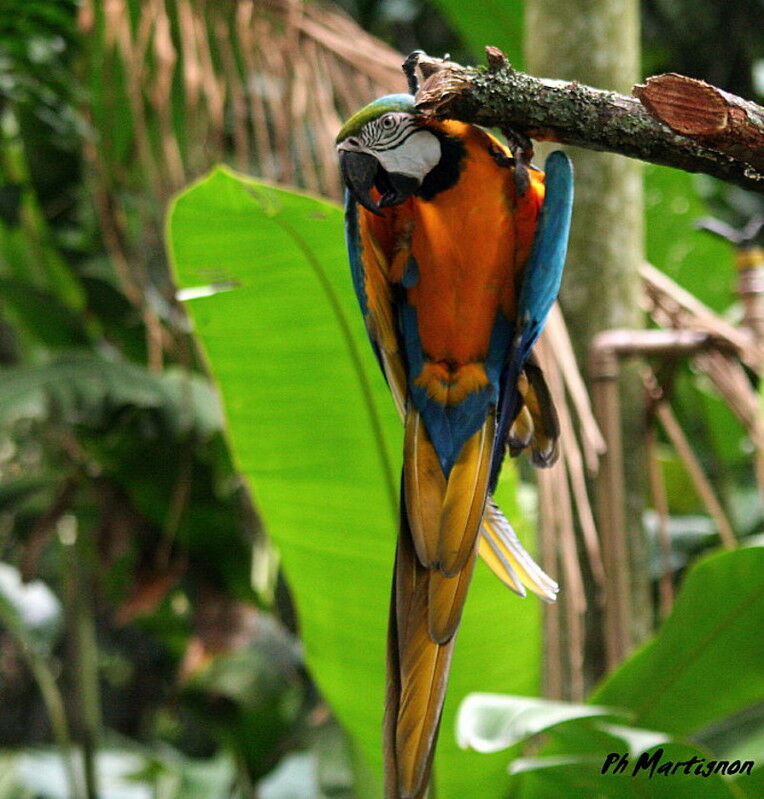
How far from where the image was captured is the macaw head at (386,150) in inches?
22.2

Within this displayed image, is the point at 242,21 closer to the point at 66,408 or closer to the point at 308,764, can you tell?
the point at 66,408

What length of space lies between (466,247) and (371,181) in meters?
0.12

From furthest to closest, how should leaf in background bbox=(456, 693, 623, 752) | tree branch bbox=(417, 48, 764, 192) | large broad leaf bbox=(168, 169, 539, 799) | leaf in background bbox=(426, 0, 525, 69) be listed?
leaf in background bbox=(426, 0, 525, 69)
large broad leaf bbox=(168, 169, 539, 799)
leaf in background bbox=(456, 693, 623, 752)
tree branch bbox=(417, 48, 764, 192)

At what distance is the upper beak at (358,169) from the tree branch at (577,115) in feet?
0.21

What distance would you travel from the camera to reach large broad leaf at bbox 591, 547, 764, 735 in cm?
82

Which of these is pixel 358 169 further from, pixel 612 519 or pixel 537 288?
pixel 612 519

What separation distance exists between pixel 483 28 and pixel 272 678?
3.41 ft

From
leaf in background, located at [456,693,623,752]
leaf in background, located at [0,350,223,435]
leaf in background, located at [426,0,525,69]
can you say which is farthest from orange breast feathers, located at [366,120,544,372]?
leaf in background, located at [426,0,525,69]

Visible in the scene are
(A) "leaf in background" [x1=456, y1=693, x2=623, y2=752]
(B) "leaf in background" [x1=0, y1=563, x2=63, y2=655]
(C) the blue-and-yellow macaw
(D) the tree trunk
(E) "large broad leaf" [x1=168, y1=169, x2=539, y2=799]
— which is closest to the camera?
(C) the blue-and-yellow macaw

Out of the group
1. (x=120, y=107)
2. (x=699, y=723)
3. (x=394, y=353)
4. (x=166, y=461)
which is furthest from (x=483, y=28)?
(x=699, y=723)

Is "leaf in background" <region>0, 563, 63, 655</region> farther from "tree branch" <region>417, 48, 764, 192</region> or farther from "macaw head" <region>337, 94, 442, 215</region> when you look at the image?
"tree branch" <region>417, 48, 764, 192</region>

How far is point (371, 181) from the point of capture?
59 cm

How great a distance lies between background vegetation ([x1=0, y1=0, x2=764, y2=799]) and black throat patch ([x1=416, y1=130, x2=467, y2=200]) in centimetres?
20

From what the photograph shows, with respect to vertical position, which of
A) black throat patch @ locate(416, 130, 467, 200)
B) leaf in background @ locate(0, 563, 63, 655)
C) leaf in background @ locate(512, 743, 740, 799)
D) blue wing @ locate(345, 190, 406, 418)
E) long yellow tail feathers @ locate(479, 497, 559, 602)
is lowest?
leaf in background @ locate(0, 563, 63, 655)
